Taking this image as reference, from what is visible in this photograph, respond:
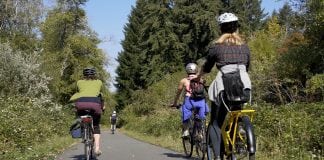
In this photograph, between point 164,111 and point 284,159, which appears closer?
point 284,159

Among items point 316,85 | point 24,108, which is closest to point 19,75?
point 24,108

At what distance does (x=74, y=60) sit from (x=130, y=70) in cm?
2309

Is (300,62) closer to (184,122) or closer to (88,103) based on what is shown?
(184,122)

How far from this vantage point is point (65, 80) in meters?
53.1

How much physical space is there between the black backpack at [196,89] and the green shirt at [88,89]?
1.86 m

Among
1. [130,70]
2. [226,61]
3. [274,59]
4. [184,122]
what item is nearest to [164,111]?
[274,59]

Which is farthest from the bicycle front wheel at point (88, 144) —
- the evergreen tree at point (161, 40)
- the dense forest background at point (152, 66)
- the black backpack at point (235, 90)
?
the evergreen tree at point (161, 40)

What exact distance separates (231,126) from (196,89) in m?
3.56

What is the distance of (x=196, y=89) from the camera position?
9922 millimetres

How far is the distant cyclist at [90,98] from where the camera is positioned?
9586 mm

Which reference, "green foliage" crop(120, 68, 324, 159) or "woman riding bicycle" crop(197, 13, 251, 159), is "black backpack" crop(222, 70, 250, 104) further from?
"green foliage" crop(120, 68, 324, 159)

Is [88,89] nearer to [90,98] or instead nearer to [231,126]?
[90,98]

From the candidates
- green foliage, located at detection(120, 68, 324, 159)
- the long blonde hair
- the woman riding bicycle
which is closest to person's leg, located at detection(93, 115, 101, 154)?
green foliage, located at detection(120, 68, 324, 159)

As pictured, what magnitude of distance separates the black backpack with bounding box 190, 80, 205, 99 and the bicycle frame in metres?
3.24
